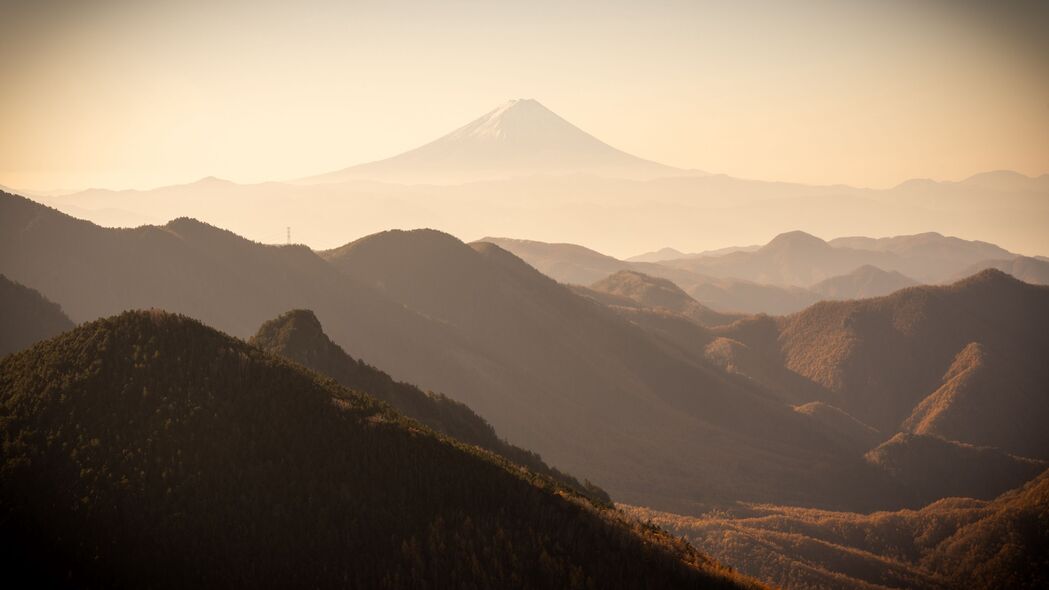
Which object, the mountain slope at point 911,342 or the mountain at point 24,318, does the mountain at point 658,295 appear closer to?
the mountain slope at point 911,342

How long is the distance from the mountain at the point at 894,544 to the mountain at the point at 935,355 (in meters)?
32.7

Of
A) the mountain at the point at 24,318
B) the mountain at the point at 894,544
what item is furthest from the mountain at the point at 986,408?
the mountain at the point at 24,318

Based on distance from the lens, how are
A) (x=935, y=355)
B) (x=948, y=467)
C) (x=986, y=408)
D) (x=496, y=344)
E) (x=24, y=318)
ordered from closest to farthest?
(x=24, y=318)
(x=948, y=467)
(x=496, y=344)
(x=986, y=408)
(x=935, y=355)

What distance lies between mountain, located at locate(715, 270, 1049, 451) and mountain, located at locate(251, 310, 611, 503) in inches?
2698

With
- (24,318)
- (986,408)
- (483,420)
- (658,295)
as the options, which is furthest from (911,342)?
(24,318)

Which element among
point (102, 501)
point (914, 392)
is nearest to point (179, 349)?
point (102, 501)

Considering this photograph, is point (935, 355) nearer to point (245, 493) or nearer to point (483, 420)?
point (483, 420)

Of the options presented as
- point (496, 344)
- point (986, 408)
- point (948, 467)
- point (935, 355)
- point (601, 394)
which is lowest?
point (948, 467)

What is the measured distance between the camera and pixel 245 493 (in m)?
15.9

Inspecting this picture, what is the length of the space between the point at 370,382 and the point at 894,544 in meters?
40.2

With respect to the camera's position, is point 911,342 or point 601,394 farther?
point 911,342

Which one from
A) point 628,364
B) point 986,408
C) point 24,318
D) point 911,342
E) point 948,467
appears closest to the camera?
point 24,318

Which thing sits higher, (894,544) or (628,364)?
(628,364)

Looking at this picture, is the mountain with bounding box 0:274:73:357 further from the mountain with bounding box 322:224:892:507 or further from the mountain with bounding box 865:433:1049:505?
the mountain with bounding box 865:433:1049:505
